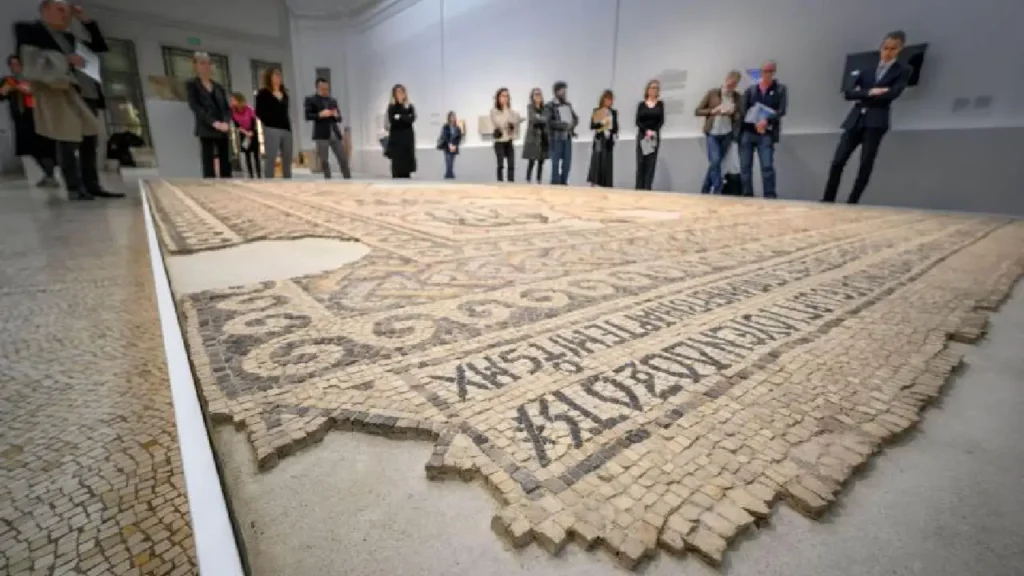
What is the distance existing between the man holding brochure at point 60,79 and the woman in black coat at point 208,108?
0.95 m

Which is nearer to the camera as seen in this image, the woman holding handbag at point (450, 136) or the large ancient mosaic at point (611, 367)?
the large ancient mosaic at point (611, 367)

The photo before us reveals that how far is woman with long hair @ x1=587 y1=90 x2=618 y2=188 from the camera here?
5758mm

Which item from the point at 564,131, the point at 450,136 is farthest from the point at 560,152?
the point at 450,136

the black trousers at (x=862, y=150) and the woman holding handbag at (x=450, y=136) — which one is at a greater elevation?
the woman holding handbag at (x=450, y=136)

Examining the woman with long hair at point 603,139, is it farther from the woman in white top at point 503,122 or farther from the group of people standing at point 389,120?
the woman in white top at point 503,122

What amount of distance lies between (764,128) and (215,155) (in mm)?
5999

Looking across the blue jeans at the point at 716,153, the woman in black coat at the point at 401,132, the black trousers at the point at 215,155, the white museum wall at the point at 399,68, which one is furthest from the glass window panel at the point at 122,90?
the blue jeans at the point at 716,153

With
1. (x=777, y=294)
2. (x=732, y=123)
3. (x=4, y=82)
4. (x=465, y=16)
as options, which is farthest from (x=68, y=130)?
(x=465, y=16)

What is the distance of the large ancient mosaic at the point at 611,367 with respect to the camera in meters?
0.53

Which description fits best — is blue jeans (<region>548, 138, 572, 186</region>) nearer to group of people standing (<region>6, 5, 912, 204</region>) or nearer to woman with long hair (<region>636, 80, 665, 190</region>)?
group of people standing (<region>6, 5, 912, 204</region>)

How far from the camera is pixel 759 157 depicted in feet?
15.5

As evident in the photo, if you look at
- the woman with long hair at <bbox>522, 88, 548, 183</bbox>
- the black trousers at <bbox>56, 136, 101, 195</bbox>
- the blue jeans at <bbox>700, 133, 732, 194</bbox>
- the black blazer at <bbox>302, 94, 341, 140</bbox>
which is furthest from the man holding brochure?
the blue jeans at <bbox>700, 133, 732, 194</bbox>

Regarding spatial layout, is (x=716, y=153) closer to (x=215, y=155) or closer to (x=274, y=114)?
(x=274, y=114)

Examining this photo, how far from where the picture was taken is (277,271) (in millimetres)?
1422
